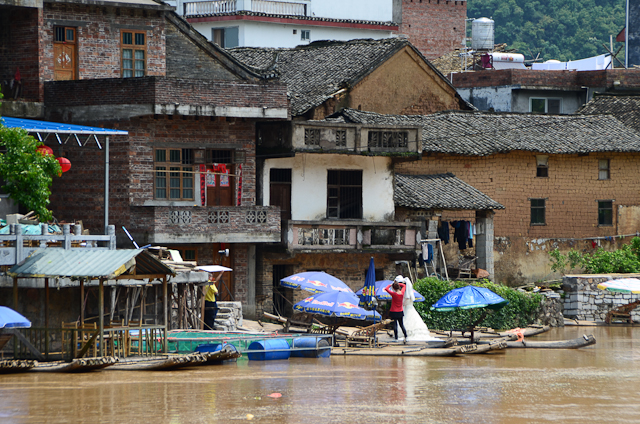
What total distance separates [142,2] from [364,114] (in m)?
8.99

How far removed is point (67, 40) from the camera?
3319 cm

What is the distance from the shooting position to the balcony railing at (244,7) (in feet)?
180

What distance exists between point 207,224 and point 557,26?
47.4 metres

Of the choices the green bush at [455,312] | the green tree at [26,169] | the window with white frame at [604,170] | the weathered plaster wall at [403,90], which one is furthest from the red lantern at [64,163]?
the window with white frame at [604,170]

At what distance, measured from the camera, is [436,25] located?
62.8 m

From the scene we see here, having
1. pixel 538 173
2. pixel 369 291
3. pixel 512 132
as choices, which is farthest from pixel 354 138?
pixel 538 173

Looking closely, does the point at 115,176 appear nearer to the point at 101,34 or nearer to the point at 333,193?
the point at 101,34

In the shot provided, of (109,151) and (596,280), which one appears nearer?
(109,151)

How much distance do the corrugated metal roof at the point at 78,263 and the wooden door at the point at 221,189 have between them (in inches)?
382

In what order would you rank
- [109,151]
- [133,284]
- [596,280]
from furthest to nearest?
[596,280]
[109,151]
[133,284]

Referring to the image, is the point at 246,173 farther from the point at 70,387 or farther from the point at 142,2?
the point at 70,387

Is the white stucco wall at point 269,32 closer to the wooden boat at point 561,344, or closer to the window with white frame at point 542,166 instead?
the window with white frame at point 542,166

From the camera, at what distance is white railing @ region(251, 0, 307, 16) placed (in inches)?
2175

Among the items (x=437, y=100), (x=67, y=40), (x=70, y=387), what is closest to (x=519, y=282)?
(x=437, y=100)
